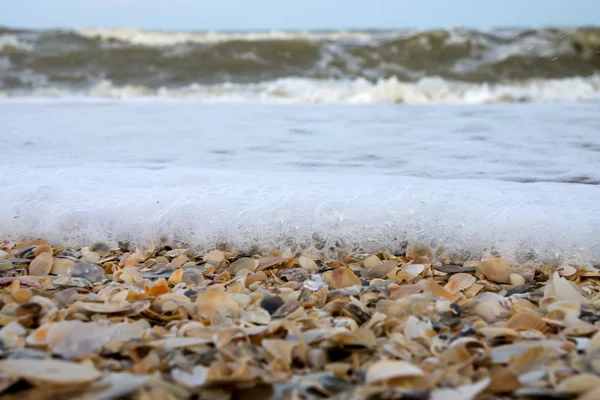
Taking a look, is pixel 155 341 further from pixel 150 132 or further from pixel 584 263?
pixel 150 132

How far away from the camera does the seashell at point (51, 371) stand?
721mm

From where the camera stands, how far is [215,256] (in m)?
1.44

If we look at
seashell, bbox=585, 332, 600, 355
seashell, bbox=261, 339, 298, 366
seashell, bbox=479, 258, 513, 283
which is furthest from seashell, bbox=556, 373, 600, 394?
seashell, bbox=479, 258, 513, 283

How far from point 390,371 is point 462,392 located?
0.09 metres

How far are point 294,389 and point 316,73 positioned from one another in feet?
22.4

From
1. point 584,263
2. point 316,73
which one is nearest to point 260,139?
point 584,263

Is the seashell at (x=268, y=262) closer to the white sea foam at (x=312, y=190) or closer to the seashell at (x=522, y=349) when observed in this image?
the white sea foam at (x=312, y=190)

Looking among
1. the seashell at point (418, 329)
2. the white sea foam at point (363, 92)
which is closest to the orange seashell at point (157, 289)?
the seashell at point (418, 329)

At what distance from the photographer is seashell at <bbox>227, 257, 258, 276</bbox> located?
1373 mm

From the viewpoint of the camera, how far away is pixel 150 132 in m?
3.20

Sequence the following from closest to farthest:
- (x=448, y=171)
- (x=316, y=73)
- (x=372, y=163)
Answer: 1. (x=448, y=171)
2. (x=372, y=163)
3. (x=316, y=73)

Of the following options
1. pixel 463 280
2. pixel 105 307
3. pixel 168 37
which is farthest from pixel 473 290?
pixel 168 37

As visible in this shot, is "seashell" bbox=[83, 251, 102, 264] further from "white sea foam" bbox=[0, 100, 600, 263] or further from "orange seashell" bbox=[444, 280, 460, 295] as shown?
"orange seashell" bbox=[444, 280, 460, 295]

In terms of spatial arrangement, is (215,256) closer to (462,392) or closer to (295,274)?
(295,274)
